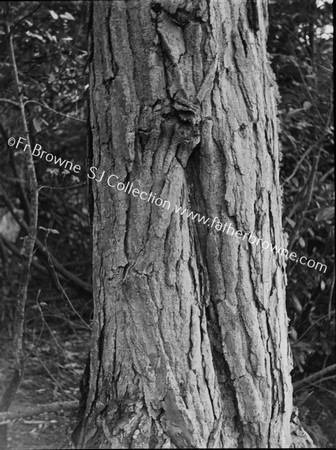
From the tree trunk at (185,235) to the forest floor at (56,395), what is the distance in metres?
1.06

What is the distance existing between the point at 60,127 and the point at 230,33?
2.76 meters

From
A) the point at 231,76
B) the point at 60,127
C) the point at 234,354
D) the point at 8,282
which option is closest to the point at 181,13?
the point at 231,76

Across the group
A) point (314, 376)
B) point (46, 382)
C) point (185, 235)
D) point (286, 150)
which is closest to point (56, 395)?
point (46, 382)

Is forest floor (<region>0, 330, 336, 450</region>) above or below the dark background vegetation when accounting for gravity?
below

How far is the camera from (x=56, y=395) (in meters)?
4.10

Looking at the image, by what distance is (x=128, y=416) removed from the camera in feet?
6.34

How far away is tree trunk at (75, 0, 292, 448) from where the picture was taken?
1.95 metres

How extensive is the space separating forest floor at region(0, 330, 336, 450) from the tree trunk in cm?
106

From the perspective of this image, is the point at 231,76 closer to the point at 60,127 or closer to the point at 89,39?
the point at 89,39

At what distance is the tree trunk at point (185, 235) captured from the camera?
1.95 metres

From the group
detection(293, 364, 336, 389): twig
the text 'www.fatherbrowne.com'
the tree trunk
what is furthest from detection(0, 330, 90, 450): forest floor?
the text 'www.fatherbrowne.com'

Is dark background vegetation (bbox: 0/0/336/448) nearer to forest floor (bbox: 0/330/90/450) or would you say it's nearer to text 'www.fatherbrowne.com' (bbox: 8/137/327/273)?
forest floor (bbox: 0/330/90/450)

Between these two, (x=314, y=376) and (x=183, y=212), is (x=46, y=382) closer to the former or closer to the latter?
(x=314, y=376)

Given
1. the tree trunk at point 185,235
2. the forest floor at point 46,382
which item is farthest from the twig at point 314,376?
the tree trunk at point 185,235
